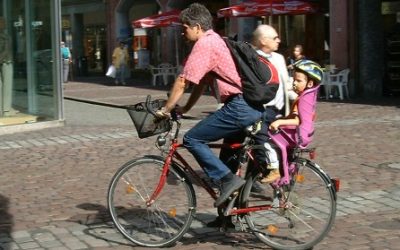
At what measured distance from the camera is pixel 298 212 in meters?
4.99

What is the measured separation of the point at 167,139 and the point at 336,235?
156cm

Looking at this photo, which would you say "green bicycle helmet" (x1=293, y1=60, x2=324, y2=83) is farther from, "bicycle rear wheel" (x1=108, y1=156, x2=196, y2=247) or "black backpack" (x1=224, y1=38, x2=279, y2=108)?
"bicycle rear wheel" (x1=108, y1=156, x2=196, y2=247)

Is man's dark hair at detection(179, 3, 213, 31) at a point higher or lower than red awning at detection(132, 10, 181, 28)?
lower

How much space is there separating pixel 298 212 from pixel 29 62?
920 centimetres

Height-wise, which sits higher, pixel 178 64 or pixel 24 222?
pixel 178 64

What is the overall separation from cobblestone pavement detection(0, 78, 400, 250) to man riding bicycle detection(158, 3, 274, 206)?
62 cm

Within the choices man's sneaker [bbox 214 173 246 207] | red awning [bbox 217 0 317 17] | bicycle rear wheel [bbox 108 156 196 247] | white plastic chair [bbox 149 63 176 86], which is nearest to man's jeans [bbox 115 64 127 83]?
white plastic chair [bbox 149 63 176 86]

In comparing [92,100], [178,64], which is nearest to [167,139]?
[92,100]

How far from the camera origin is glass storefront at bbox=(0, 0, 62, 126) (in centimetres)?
1270

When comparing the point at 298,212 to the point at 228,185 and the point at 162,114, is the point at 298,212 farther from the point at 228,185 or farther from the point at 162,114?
the point at 162,114

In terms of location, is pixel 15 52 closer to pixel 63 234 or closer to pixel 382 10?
pixel 63 234

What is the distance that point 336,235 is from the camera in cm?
536

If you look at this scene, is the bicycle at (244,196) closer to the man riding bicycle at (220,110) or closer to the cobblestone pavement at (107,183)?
the man riding bicycle at (220,110)

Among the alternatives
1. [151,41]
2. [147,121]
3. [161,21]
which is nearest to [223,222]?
[147,121]
